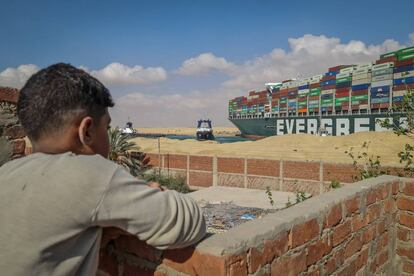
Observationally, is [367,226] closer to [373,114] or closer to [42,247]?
[42,247]

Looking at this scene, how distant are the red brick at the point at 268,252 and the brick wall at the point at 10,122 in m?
2.31

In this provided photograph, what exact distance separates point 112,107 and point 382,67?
152ft

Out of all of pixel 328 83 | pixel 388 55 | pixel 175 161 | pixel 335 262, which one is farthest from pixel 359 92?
pixel 335 262

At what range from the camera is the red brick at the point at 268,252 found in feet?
5.19

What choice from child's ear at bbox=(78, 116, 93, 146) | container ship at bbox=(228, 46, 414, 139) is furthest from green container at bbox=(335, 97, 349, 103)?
child's ear at bbox=(78, 116, 93, 146)

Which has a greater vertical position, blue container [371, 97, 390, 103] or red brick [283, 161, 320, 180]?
blue container [371, 97, 390, 103]

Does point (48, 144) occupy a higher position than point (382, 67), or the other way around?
point (382, 67)

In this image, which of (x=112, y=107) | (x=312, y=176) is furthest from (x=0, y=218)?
(x=312, y=176)

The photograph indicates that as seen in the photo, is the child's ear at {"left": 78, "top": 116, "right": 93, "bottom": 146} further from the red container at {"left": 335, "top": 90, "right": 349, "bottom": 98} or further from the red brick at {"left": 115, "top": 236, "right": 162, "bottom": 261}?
the red container at {"left": 335, "top": 90, "right": 349, "bottom": 98}

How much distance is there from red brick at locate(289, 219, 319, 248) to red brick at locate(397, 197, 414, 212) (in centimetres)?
175

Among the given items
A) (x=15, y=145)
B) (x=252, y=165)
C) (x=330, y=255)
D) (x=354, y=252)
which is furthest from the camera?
(x=252, y=165)

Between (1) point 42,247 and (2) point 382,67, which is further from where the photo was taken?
(2) point 382,67

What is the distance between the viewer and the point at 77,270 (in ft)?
3.72

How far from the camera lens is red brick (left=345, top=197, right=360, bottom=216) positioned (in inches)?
104
